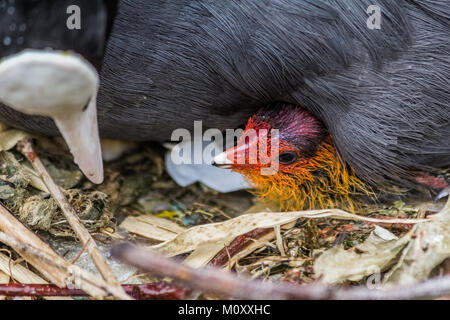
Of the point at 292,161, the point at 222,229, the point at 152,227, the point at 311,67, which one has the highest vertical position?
the point at 311,67

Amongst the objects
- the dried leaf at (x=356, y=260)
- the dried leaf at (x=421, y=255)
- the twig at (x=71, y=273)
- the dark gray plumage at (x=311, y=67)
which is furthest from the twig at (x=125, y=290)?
the dark gray plumage at (x=311, y=67)

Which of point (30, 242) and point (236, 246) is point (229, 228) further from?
point (30, 242)

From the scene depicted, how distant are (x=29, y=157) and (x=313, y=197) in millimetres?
919

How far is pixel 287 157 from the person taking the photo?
6.22 feet

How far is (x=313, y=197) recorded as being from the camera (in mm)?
1970

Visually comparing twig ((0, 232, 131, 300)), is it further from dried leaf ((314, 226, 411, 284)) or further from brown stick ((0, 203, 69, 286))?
dried leaf ((314, 226, 411, 284))

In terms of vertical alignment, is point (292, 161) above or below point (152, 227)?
above

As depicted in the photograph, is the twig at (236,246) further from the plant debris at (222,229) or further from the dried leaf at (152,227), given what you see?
the dried leaf at (152,227)

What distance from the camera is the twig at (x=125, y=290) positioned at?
4.66ft

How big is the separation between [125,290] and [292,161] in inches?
28.0

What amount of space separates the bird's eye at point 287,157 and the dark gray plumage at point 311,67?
0.14 m

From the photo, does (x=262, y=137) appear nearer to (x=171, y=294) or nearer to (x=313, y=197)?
(x=313, y=197)

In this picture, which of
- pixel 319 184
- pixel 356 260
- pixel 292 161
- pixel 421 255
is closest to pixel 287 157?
pixel 292 161

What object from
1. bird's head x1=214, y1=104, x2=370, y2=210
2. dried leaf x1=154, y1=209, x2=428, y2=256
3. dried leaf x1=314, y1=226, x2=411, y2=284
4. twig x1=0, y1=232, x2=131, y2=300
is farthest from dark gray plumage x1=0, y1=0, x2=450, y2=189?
twig x1=0, y1=232, x2=131, y2=300
